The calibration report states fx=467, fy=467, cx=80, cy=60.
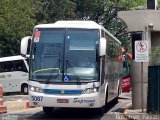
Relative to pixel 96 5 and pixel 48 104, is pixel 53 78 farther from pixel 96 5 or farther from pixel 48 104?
pixel 96 5

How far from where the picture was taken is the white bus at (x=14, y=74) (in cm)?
3581

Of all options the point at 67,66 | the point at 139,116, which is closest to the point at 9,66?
the point at 67,66

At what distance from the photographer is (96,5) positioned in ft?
187

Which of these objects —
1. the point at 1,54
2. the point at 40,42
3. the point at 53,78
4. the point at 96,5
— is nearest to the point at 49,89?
the point at 53,78

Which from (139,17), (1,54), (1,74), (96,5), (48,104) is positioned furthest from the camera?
(96,5)

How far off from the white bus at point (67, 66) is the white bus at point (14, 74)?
756 inches

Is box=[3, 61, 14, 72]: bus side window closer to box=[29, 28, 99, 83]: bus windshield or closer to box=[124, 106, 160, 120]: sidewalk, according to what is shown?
box=[124, 106, 160, 120]: sidewalk

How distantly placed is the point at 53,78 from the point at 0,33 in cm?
2519

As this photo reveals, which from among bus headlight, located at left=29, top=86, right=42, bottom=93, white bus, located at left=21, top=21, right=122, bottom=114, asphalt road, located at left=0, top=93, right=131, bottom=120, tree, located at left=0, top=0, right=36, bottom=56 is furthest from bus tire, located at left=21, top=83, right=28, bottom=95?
bus headlight, located at left=29, top=86, right=42, bottom=93

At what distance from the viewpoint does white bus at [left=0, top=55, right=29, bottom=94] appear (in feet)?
117

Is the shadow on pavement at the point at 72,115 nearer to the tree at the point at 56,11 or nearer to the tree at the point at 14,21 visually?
the tree at the point at 14,21

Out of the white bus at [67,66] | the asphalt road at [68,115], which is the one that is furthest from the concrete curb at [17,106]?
the white bus at [67,66]

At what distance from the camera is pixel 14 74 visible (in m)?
36.0

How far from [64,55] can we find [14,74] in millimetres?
20361
